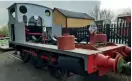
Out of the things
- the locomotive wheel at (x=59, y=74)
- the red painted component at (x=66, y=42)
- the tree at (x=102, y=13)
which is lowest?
the locomotive wheel at (x=59, y=74)

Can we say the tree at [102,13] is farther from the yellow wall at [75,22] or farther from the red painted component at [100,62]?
the red painted component at [100,62]

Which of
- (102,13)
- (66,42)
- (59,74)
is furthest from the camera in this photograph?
(102,13)

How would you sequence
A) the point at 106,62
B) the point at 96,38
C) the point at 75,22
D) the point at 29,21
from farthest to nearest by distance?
the point at 75,22 < the point at 29,21 < the point at 96,38 < the point at 106,62

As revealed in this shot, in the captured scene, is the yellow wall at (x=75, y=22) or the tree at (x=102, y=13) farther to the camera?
the tree at (x=102, y=13)

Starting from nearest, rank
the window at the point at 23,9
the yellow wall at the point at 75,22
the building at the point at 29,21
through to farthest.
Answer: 1. the building at the point at 29,21
2. the window at the point at 23,9
3. the yellow wall at the point at 75,22

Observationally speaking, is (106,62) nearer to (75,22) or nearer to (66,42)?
(66,42)

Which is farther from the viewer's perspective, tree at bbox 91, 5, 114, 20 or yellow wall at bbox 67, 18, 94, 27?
tree at bbox 91, 5, 114, 20

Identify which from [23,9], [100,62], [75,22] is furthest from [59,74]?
[75,22]

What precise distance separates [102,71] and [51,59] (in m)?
1.44

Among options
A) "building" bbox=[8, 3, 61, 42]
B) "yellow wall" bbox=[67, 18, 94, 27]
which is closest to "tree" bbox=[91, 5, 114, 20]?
"yellow wall" bbox=[67, 18, 94, 27]

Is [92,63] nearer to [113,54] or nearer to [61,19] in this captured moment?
[113,54]

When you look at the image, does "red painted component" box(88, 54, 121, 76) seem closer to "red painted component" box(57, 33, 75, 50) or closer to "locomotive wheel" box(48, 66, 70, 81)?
"red painted component" box(57, 33, 75, 50)

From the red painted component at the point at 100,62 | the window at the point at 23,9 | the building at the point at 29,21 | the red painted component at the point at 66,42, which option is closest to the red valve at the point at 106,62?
the red painted component at the point at 100,62

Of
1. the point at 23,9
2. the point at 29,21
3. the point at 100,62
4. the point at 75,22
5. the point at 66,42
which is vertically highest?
the point at 75,22
